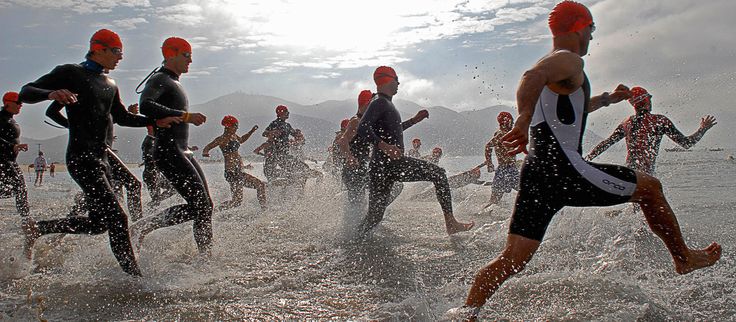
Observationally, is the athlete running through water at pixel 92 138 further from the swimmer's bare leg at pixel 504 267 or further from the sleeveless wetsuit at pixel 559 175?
the sleeveless wetsuit at pixel 559 175

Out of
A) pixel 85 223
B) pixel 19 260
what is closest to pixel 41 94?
pixel 85 223

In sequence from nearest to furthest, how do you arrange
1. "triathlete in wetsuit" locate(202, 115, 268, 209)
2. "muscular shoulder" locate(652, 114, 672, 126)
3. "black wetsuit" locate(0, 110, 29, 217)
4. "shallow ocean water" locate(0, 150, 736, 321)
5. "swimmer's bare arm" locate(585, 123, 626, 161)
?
"shallow ocean water" locate(0, 150, 736, 321) < "swimmer's bare arm" locate(585, 123, 626, 161) < "muscular shoulder" locate(652, 114, 672, 126) < "black wetsuit" locate(0, 110, 29, 217) < "triathlete in wetsuit" locate(202, 115, 268, 209)

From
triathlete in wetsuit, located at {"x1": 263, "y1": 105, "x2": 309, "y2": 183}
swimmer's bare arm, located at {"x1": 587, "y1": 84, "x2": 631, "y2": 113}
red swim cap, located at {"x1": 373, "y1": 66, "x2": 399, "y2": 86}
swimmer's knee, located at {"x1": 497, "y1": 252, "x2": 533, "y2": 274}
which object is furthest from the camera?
triathlete in wetsuit, located at {"x1": 263, "y1": 105, "x2": 309, "y2": 183}

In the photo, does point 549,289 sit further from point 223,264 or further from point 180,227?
point 180,227

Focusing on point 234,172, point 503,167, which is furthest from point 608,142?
point 234,172

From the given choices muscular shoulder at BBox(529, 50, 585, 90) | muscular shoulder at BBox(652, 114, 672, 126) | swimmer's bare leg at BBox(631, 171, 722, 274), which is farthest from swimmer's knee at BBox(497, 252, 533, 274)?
muscular shoulder at BBox(652, 114, 672, 126)

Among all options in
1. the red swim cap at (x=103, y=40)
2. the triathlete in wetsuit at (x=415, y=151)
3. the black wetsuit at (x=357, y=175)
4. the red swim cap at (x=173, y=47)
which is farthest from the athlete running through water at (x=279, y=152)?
the red swim cap at (x=103, y=40)

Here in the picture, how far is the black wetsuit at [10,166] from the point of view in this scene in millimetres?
6535

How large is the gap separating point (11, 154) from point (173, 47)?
4057 mm

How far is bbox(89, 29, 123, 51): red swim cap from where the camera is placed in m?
4.12

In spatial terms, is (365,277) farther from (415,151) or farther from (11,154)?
(415,151)

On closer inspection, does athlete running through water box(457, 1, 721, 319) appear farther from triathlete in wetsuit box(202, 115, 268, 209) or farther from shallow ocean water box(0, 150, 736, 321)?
triathlete in wetsuit box(202, 115, 268, 209)

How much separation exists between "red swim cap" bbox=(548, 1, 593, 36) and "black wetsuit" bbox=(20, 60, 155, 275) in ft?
11.0

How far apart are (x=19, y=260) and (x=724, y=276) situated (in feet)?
18.3
